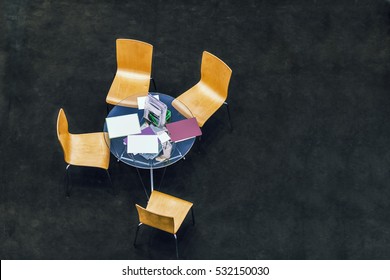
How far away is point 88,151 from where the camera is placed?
830cm

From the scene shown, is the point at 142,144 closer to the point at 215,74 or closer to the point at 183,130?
the point at 183,130

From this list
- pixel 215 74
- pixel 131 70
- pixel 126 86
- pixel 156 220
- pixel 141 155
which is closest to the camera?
pixel 156 220

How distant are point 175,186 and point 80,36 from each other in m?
3.03

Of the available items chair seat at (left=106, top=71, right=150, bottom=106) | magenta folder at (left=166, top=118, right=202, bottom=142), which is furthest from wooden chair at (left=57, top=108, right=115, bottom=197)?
magenta folder at (left=166, top=118, right=202, bottom=142)

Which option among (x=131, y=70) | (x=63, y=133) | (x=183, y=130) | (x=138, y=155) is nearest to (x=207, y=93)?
(x=183, y=130)

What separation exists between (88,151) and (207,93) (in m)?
1.87

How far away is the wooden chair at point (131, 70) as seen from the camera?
28.8ft

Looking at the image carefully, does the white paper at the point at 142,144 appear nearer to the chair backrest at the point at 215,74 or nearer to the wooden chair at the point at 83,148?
the wooden chair at the point at 83,148

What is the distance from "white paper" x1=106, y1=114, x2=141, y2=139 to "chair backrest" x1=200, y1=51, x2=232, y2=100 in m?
1.24

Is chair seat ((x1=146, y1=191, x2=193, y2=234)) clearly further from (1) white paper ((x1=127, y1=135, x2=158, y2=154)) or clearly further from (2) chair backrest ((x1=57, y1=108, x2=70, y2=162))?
(2) chair backrest ((x1=57, y1=108, x2=70, y2=162))

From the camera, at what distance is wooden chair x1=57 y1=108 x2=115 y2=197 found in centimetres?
809

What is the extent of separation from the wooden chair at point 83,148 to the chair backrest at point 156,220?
3.08ft

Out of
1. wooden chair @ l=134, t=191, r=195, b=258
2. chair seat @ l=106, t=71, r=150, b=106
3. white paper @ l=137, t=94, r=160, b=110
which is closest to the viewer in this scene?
wooden chair @ l=134, t=191, r=195, b=258

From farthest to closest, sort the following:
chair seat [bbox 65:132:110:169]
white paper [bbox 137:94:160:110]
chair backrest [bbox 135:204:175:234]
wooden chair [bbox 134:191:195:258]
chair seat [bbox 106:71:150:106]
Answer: chair seat [bbox 106:71:150:106]
white paper [bbox 137:94:160:110]
chair seat [bbox 65:132:110:169]
wooden chair [bbox 134:191:195:258]
chair backrest [bbox 135:204:175:234]
